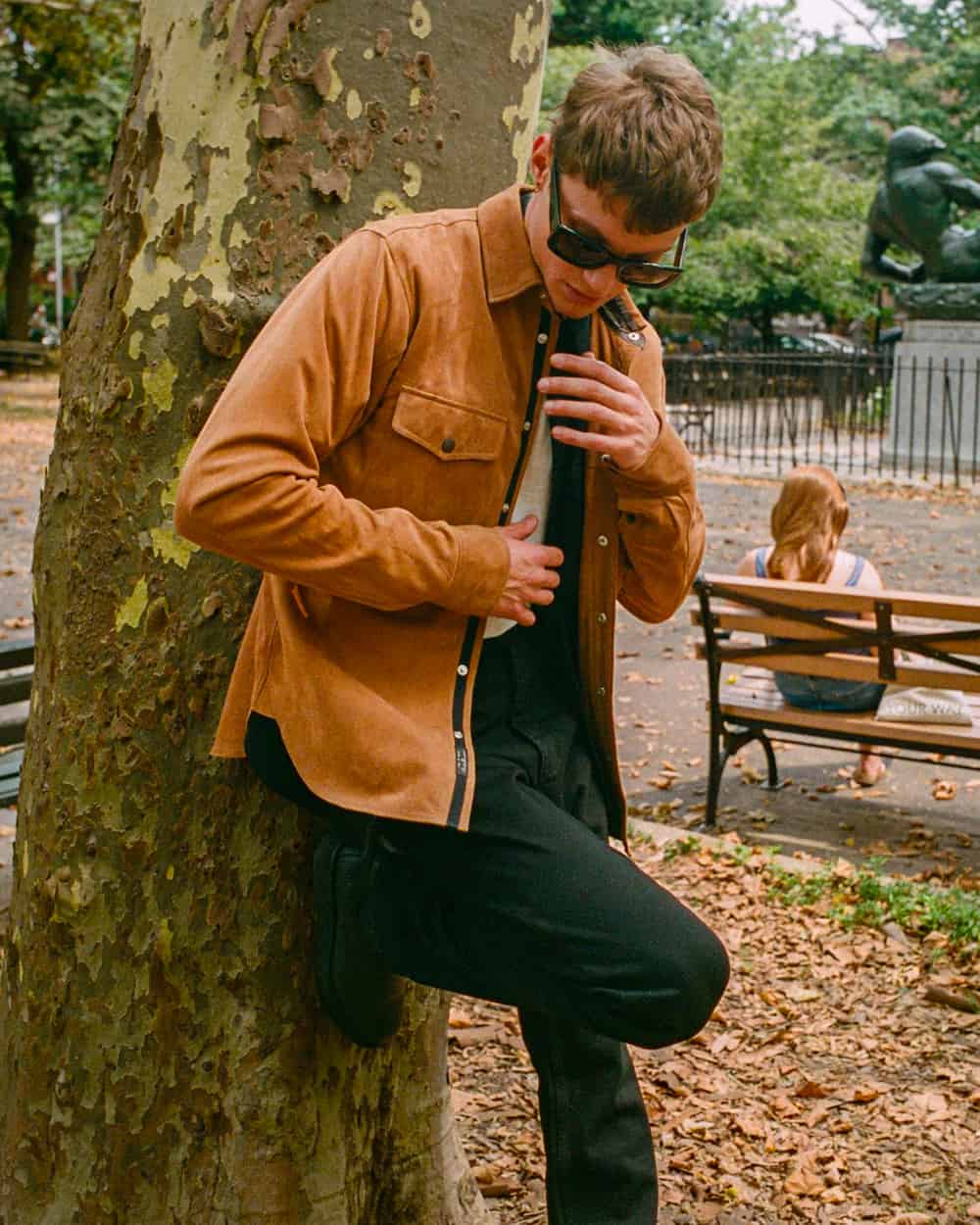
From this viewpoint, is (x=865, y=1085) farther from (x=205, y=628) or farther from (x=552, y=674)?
(x=205, y=628)

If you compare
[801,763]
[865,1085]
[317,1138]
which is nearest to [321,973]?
[317,1138]

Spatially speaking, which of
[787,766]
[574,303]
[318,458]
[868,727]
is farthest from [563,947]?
[787,766]

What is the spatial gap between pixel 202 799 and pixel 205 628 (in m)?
0.30

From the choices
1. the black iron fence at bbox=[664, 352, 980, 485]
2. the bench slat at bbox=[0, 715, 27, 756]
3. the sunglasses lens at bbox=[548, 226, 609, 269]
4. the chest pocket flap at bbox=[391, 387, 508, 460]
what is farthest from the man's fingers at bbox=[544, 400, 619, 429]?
the black iron fence at bbox=[664, 352, 980, 485]

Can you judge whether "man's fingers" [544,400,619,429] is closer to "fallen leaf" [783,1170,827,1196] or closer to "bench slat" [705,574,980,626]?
"fallen leaf" [783,1170,827,1196]

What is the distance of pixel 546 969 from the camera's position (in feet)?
7.54

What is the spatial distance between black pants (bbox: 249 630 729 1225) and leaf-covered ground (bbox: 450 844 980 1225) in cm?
87

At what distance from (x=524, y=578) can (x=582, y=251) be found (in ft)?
1.64

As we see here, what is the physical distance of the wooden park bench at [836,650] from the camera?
18.7ft

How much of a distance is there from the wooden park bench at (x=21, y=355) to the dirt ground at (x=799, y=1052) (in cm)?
3544

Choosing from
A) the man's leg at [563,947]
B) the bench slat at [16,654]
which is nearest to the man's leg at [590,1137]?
the man's leg at [563,947]

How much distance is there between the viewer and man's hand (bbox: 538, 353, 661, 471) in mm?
2299

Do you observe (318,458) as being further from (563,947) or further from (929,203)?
(929,203)

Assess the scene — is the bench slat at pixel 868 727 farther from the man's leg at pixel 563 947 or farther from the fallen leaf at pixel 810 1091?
the man's leg at pixel 563 947
